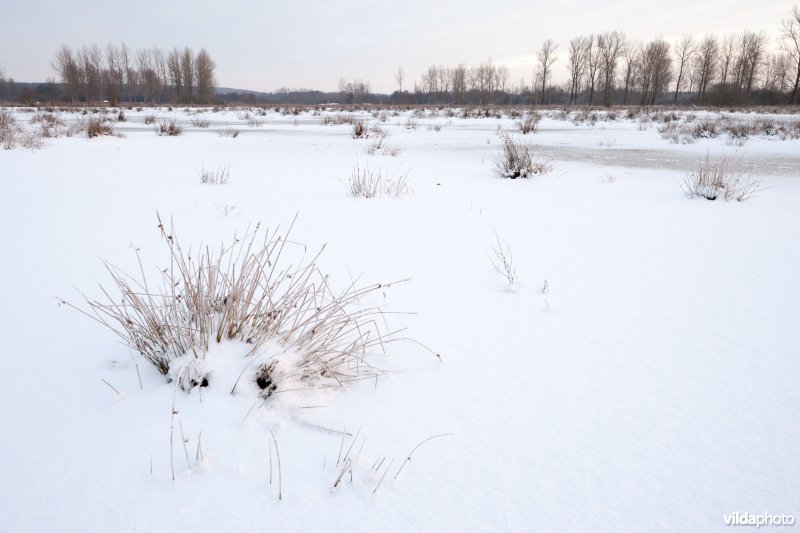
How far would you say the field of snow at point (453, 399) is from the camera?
1113 mm

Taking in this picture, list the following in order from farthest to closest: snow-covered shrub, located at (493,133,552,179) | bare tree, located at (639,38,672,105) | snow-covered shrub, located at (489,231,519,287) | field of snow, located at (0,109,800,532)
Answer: bare tree, located at (639,38,672,105), snow-covered shrub, located at (493,133,552,179), snow-covered shrub, located at (489,231,519,287), field of snow, located at (0,109,800,532)

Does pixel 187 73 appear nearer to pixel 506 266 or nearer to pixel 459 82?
pixel 459 82

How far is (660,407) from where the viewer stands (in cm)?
151

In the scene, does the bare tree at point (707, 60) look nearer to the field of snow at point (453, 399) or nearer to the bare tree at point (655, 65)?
the bare tree at point (655, 65)

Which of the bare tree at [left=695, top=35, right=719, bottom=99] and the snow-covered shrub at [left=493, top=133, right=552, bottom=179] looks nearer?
the snow-covered shrub at [left=493, top=133, right=552, bottom=179]

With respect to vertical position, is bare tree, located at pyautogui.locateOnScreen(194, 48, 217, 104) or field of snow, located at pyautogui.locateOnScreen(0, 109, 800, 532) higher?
bare tree, located at pyautogui.locateOnScreen(194, 48, 217, 104)

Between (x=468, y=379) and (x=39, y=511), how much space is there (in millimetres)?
1290

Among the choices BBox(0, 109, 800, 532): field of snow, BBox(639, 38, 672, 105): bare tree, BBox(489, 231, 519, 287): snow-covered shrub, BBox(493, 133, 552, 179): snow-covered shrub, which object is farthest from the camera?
BBox(639, 38, 672, 105): bare tree

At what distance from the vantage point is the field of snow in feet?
3.65

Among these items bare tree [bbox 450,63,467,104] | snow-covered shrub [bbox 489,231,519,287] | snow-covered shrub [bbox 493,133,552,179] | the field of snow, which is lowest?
the field of snow

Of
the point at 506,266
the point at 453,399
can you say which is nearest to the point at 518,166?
the point at 506,266

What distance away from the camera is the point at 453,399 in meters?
1.55

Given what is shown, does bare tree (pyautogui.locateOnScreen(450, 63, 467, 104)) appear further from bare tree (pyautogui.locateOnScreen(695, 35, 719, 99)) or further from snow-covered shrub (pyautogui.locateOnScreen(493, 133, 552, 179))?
snow-covered shrub (pyautogui.locateOnScreen(493, 133, 552, 179))

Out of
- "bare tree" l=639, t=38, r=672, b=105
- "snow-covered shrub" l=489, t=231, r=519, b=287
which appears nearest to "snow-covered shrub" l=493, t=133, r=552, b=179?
"snow-covered shrub" l=489, t=231, r=519, b=287
